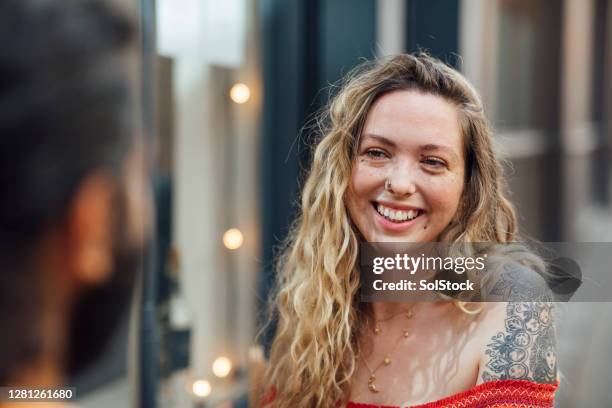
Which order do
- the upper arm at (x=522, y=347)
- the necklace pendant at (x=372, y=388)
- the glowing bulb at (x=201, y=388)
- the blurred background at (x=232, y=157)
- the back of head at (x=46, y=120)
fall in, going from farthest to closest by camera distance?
the glowing bulb at (x=201, y=388) < the blurred background at (x=232, y=157) < the back of head at (x=46, y=120) < the necklace pendant at (x=372, y=388) < the upper arm at (x=522, y=347)

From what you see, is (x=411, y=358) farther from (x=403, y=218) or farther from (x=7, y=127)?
(x=7, y=127)

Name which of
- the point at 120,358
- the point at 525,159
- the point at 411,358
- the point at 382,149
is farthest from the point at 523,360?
the point at 525,159

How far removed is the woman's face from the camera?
1100 millimetres

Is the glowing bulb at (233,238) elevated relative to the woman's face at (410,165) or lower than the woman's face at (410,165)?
lower

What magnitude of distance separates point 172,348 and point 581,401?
1.04 m

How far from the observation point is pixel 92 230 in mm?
1502

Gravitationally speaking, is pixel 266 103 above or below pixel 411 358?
above

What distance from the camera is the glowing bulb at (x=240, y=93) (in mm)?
1871

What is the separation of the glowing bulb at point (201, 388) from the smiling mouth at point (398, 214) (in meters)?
0.83

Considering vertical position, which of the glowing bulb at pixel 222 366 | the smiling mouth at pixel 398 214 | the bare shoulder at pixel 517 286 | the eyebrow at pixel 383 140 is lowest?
the glowing bulb at pixel 222 366

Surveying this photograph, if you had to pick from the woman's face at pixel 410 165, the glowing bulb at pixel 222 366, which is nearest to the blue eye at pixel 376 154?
the woman's face at pixel 410 165

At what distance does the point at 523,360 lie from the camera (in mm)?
1096

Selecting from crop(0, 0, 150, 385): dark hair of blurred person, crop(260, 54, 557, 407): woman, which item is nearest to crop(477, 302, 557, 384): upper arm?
crop(260, 54, 557, 407): woman

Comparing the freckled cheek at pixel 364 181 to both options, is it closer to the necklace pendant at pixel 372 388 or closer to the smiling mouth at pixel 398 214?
the smiling mouth at pixel 398 214
